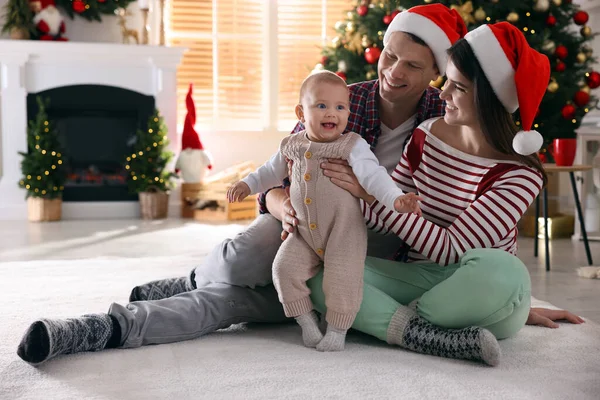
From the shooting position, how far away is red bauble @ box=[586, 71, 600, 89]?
4613mm

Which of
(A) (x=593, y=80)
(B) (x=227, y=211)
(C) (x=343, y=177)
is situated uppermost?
(A) (x=593, y=80)

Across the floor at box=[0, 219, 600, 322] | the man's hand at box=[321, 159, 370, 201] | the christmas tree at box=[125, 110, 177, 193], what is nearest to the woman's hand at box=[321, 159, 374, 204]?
the man's hand at box=[321, 159, 370, 201]

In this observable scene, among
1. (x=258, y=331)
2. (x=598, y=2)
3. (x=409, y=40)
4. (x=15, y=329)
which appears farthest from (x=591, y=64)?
(x=15, y=329)

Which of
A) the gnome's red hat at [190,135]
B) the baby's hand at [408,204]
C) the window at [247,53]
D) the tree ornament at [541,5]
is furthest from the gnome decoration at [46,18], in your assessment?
the baby's hand at [408,204]

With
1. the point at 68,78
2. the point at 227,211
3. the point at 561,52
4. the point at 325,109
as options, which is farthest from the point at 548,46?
the point at 68,78

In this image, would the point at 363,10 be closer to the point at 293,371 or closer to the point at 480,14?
the point at 480,14

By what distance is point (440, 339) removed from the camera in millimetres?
1888

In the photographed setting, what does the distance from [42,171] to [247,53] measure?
198 cm

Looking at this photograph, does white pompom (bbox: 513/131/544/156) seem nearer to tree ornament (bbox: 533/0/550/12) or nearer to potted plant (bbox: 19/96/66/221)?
tree ornament (bbox: 533/0/550/12)

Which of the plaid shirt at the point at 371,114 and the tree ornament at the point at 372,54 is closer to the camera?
the plaid shirt at the point at 371,114

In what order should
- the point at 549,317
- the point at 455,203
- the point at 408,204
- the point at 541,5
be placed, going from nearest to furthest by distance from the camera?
the point at 408,204, the point at 455,203, the point at 549,317, the point at 541,5

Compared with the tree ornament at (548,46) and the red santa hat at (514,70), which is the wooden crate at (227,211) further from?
the red santa hat at (514,70)

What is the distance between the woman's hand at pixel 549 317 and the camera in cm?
227

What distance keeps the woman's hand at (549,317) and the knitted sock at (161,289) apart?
100 cm
